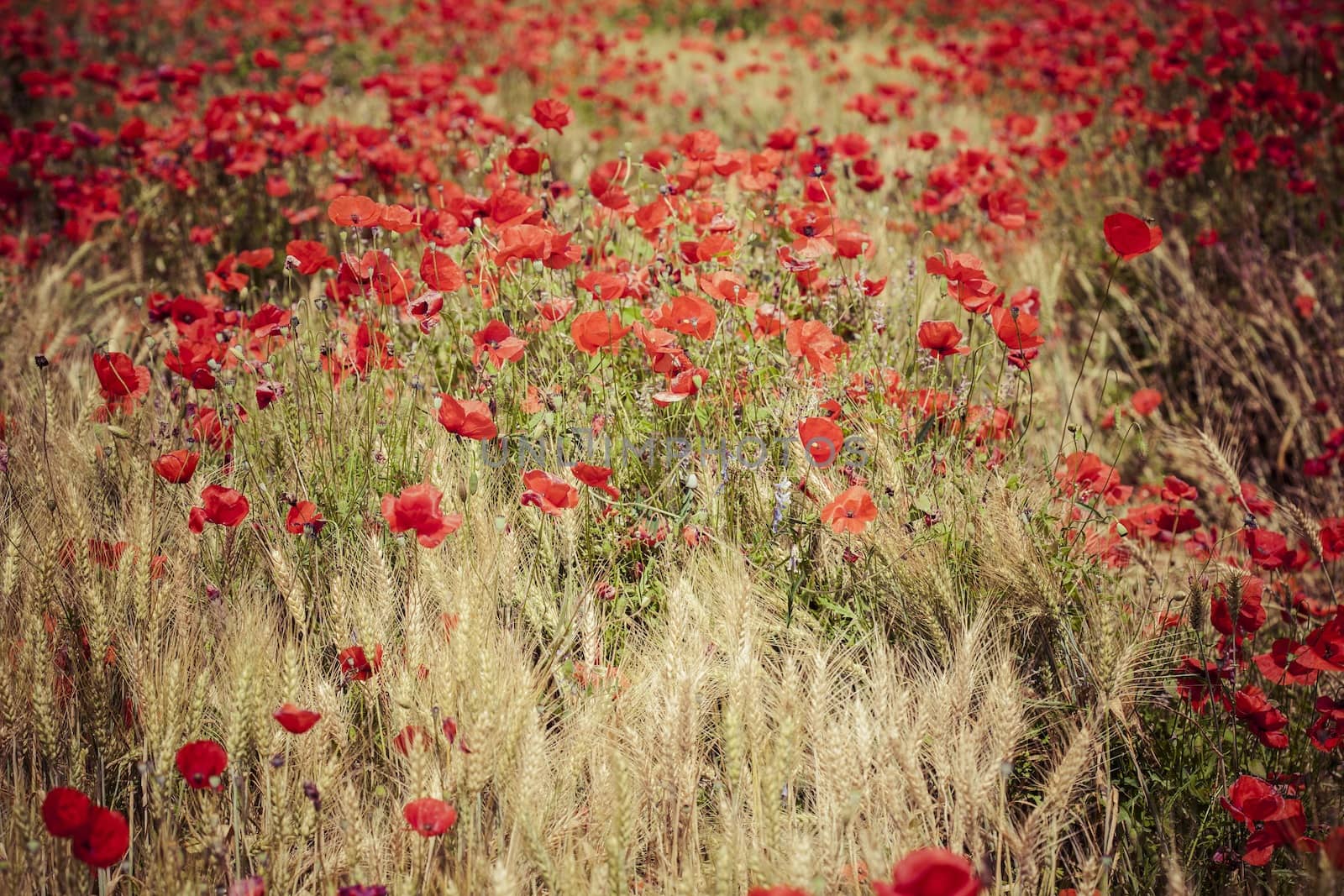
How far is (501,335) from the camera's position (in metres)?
1.93

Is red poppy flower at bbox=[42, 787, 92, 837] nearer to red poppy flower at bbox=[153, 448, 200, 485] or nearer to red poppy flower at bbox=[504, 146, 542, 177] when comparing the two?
red poppy flower at bbox=[153, 448, 200, 485]

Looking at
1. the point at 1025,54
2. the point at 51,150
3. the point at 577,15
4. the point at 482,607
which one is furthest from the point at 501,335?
the point at 577,15

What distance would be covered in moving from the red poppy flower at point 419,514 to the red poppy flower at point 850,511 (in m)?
0.65

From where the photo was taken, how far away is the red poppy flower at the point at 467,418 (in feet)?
5.22

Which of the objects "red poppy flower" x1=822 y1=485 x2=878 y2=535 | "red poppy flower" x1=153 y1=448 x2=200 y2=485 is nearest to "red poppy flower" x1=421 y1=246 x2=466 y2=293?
"red poppy flower" x1=153 y1=448 x2=200 y2=485

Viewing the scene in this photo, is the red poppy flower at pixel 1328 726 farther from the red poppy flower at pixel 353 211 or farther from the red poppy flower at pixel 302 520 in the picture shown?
the red poppy flower at pixel 353 211

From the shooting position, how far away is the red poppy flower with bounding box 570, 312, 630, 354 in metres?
1.81

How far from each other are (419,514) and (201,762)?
1.48ft

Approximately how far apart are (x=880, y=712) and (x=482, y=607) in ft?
2.20

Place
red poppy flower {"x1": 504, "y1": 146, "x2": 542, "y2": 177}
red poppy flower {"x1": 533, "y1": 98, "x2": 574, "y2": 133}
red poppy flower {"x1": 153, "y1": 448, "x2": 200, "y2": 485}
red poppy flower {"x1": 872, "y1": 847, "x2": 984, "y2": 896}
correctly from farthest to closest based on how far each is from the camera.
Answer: red poppy flower {"x1": 533, "y1": 98, "x2": 574, "y2": 133}, red poppy flower {"x1": 504, "y1": 146, "x2": 542, "y2": 177}, red poppy flower {"x1": 153, "y1": 448, "x2": 200, "y2": 485}, red poppy flower {"x1": 872, "y1": 847, "x2": 984, "y2": 896}

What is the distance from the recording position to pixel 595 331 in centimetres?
182

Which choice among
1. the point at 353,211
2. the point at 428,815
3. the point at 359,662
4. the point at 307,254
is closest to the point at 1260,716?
the point at 428,815

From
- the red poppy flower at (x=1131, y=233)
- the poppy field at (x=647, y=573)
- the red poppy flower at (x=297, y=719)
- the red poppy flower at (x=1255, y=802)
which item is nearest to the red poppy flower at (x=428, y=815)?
the poppy field at (x=647, y=573)

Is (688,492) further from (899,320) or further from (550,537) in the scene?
(899,320)
